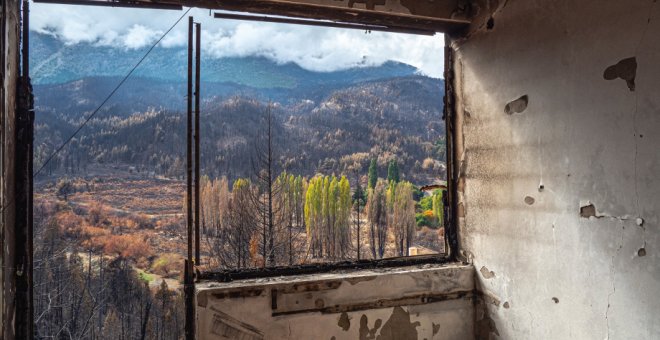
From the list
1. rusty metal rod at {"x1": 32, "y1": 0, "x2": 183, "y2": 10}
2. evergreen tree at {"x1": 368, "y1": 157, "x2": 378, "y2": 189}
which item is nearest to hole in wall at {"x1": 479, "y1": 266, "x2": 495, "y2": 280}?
rusty metal rod at {"x1": 32, "y1": 0, "x2": 183, "y2": 10}

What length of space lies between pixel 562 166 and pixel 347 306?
146cm

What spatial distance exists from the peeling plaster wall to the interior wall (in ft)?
8.79

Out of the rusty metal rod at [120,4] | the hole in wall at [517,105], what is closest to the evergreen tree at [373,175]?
the hole in wall at [517,105]

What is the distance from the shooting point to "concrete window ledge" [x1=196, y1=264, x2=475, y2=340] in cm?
230

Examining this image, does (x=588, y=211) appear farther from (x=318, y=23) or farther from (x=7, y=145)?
(x=7, y=145)

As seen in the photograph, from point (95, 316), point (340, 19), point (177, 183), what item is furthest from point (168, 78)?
point (340, 19)

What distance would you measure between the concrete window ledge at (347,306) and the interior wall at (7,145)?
88 cm

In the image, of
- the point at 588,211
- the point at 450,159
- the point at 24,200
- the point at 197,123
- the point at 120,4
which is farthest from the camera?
the point at 450,159

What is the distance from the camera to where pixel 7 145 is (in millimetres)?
1978

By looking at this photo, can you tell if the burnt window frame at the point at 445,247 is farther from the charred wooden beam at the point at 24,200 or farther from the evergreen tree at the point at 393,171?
the evergreen tree at the point at 393,171

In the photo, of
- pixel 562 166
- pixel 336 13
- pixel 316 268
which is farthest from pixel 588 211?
pixel 336 13

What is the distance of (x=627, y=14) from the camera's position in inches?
69.8

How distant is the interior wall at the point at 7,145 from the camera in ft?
6.12

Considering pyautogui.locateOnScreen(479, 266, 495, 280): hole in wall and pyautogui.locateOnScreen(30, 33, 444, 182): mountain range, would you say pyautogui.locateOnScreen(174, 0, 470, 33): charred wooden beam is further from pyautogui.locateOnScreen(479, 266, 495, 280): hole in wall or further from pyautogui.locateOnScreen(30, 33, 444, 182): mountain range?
pyautogui.locateOnScreen(30, 33, 444, 182): mountain range
